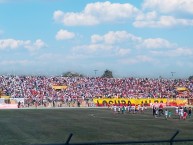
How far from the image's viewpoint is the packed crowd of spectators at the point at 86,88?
95225 millimetres

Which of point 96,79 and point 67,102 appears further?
point 96,79

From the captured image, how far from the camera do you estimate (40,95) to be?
310 ft

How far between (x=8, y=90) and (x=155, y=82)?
36073mm

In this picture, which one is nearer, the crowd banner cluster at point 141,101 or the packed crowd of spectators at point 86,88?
the crowd banner cluster at point 141,101

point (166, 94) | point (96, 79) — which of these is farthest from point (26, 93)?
point (166, 94)

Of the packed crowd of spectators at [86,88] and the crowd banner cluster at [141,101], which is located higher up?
the packed crowd of spectators at [86,88]

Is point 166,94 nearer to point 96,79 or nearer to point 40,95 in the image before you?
point 96,79

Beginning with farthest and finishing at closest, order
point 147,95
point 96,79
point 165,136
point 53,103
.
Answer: point 96,79, point 147,95, point 53,103, point 165,136

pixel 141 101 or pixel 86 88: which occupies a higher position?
pixel 86 88

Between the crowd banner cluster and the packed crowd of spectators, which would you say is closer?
the crowd banner cluster

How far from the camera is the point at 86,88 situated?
104 meters

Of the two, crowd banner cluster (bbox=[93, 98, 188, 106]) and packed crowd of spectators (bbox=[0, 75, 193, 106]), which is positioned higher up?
packed crowd of spectators (bbox=[0, 75, 193, 106])

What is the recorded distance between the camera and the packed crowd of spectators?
9522 cm

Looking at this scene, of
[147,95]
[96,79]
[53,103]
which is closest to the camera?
[53,103]
